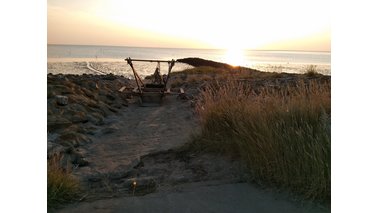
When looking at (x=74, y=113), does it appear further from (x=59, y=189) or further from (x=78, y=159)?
(x=59, y=189)

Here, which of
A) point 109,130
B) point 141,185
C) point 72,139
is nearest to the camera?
point 141,185

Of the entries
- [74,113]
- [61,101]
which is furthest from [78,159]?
[61,101]

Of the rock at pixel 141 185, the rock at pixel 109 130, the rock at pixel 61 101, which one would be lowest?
the rock at pixel 141 185

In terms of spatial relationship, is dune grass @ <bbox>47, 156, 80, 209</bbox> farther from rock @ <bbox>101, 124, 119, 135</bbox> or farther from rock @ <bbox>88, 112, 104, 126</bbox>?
rock @ <bbox>88, 112, 104, 126</bbox>

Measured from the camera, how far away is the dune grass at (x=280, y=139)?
3.03m

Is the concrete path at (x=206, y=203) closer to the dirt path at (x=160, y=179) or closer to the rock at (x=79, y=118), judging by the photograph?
the dirt path at (x=160, y=179)

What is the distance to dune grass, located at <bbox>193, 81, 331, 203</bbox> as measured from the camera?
3033 mm

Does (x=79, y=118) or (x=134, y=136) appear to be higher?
(x=79, y=118)

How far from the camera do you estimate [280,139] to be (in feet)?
11.2

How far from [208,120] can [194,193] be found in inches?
72.0

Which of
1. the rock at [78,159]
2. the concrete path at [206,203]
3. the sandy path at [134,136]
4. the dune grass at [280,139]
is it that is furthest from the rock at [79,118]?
the concrete path at [206,203]
